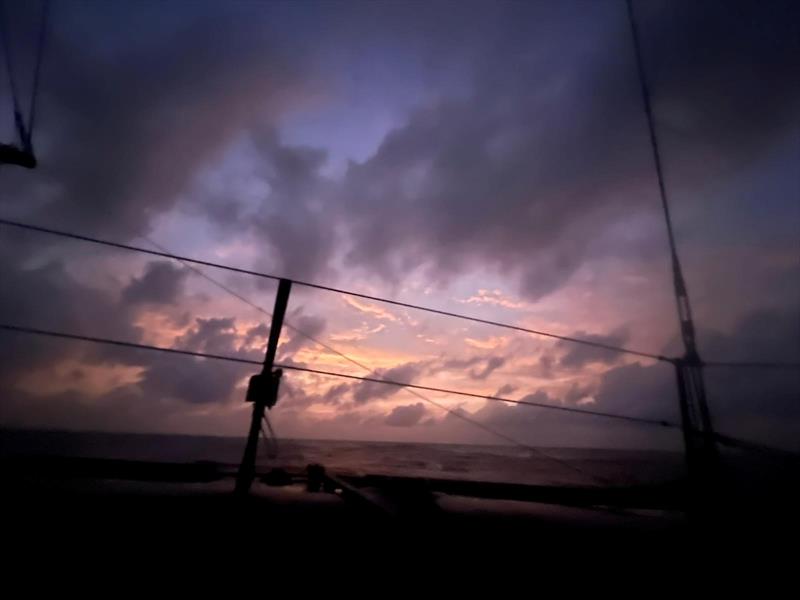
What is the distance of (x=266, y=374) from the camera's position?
319 inches

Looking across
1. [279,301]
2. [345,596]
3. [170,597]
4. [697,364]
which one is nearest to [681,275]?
[697,364]

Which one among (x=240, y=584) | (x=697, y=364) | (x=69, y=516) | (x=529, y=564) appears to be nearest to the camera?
(x=240, y=584)

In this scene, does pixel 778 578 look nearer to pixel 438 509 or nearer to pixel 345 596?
pixel 345 596

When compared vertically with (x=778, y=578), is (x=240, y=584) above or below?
below

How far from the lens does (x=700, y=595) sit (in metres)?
4.64

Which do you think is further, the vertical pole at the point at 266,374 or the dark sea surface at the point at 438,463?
the dark sea surface at the point at 438,463

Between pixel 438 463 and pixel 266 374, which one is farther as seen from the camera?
pixel 438 463

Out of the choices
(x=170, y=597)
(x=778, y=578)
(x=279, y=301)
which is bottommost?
(x=170, y=597)

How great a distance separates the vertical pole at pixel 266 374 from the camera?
7.91 meters

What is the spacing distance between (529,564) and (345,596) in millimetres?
2757

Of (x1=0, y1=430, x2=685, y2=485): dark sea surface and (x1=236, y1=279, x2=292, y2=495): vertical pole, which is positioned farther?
(x1=0, y1=430, x2=685, y2=485): dark sea surface

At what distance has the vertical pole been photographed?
312 inches

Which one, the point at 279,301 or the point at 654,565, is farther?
the point at 279,301

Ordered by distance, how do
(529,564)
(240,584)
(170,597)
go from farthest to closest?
(529,564)
(240,584)
(170,597)
